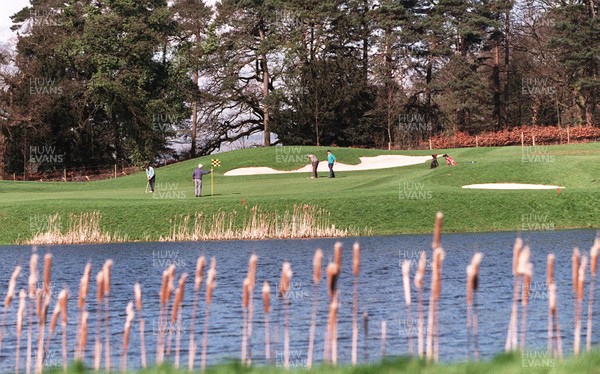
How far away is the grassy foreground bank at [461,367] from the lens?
11.2 meters

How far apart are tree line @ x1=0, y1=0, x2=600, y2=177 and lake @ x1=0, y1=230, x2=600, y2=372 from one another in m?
37.0

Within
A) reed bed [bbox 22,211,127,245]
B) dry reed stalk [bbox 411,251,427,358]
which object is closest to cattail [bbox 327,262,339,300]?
dry reed stalk [bbox 411,251,427,358]

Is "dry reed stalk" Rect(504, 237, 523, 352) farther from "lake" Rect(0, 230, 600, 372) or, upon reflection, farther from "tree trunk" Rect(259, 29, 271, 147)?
"tree trunk" Rect(259, 29, 271, 147)

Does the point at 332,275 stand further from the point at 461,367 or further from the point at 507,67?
the point at 507,67

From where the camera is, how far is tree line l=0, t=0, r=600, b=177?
74812 millimetres

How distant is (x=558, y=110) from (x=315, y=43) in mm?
22180

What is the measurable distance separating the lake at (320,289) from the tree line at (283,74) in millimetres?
37000

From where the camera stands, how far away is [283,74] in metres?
84.8

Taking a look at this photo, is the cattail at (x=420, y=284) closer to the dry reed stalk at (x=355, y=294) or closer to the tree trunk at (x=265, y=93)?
the dry reed stalk at (x=355, y=294)

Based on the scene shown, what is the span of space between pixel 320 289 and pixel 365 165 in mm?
37638

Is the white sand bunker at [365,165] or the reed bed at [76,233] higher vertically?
the white sand bunker at [365,165]

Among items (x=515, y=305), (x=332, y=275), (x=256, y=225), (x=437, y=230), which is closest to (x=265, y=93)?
(x=256, y=225)

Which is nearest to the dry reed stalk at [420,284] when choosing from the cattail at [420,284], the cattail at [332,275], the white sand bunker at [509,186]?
the cattail at [420,284]

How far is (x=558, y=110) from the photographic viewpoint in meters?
86.5
